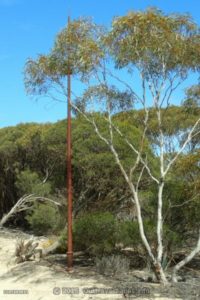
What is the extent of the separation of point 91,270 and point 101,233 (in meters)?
0.96

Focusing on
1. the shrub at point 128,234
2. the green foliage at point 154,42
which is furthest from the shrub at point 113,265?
the green foliage at point 154,42

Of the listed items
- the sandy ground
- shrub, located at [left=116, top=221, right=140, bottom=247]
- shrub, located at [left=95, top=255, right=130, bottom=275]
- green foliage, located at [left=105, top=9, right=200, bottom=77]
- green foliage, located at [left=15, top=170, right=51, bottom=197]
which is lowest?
the sandy ground

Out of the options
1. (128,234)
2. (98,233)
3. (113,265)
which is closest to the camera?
(113,265)

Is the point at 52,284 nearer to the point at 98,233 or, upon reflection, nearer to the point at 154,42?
the point at 98,233

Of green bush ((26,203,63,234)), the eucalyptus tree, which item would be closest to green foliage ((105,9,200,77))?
the eucalyptus tree

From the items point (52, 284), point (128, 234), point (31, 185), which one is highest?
point (31, 185)

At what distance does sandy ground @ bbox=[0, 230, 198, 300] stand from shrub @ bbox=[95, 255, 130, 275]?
0.22 m

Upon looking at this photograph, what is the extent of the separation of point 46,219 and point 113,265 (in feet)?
30.9

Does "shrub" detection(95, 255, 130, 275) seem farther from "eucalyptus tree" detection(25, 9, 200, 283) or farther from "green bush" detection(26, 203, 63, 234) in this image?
"green bush" detection(26, 203, 63, 234)

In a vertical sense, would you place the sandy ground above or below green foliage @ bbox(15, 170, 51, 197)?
below

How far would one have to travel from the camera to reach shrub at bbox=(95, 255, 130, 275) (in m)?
13.2

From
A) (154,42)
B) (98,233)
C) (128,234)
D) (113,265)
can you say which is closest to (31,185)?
(98,233)

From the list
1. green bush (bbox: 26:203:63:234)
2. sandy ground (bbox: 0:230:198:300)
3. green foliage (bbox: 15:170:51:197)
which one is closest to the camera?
sandy ground (bbox: 0:230:198:300)

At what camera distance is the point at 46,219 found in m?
22.3
